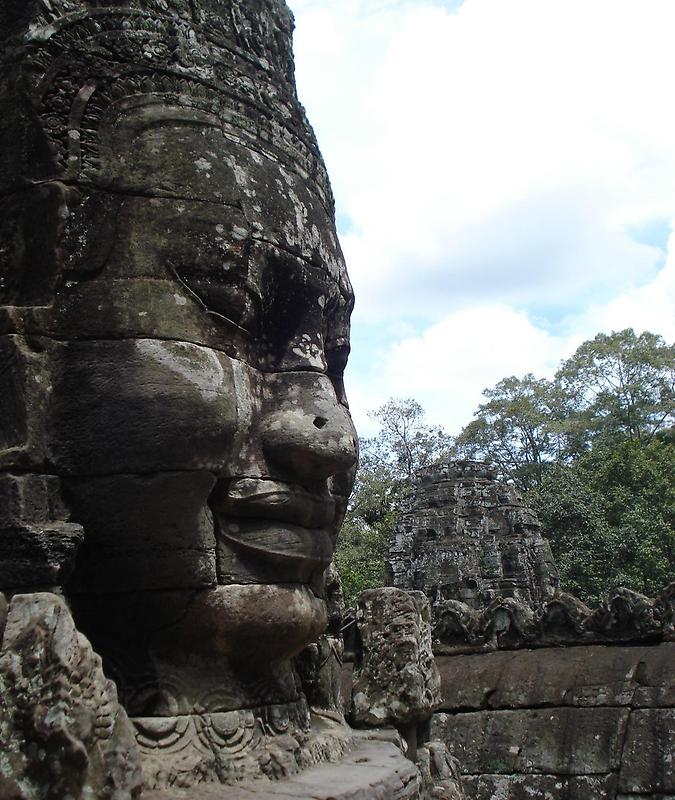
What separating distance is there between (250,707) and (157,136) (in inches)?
83.8

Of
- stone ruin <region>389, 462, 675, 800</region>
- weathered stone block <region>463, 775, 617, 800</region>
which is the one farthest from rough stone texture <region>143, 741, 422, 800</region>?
weathered stone block <region>463, 775, 617, 800</region>

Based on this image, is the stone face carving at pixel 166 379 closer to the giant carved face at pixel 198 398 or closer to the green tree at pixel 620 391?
the giant carved face at pixel 198 398

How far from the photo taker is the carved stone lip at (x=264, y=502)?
10.2 feet

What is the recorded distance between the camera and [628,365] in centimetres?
3666

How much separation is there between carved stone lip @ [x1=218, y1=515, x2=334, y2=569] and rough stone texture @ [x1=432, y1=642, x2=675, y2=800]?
11.8 feet

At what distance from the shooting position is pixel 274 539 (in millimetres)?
3193

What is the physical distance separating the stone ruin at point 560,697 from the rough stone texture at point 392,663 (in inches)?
39.2

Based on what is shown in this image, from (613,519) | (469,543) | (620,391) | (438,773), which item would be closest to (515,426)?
(620,391)

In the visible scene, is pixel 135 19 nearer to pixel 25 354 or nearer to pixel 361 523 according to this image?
pixel 25 354

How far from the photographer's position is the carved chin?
3.01m

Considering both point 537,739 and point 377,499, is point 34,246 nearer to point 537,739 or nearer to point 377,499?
point 537,739

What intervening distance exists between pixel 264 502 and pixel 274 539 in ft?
0.47

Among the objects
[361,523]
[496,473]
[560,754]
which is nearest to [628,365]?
[361,523]

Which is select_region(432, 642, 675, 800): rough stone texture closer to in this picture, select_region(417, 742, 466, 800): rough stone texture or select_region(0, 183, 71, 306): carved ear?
select_region(417, 742, 466, 800): rough stone texture
